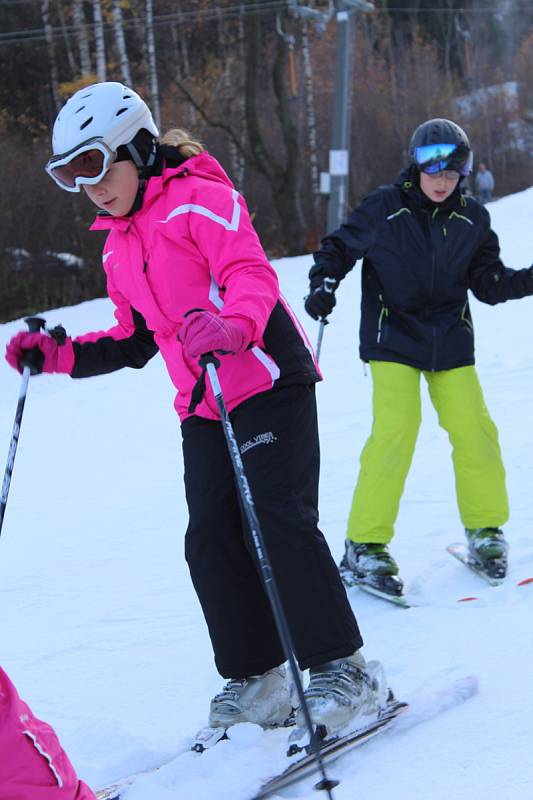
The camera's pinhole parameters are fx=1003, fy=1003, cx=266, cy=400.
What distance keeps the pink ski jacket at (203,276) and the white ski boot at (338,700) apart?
77cm

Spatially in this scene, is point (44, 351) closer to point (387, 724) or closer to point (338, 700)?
point (338, 700)

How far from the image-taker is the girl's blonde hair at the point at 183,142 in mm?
2795

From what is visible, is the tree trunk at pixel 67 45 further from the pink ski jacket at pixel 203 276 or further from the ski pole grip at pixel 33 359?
the pink ski jacket at pixel 203 276

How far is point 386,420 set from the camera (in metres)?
4.03

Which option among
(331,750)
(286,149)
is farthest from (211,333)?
(286,149)

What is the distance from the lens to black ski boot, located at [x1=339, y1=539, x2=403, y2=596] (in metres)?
3.99

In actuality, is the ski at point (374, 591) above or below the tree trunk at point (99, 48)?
below

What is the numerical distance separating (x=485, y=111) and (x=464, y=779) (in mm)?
40515

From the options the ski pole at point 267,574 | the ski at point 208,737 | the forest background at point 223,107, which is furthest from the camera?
the forest background at point 223,107

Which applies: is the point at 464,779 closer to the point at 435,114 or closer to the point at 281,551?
the point at 281,551

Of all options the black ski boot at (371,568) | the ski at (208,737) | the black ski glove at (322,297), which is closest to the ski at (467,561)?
the black ski boot at (371,568)

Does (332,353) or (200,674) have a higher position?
(200,674)

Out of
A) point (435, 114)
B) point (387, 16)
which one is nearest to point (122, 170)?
point (435, 114)

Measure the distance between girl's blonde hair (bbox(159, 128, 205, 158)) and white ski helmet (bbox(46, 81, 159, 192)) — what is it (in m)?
0.14
